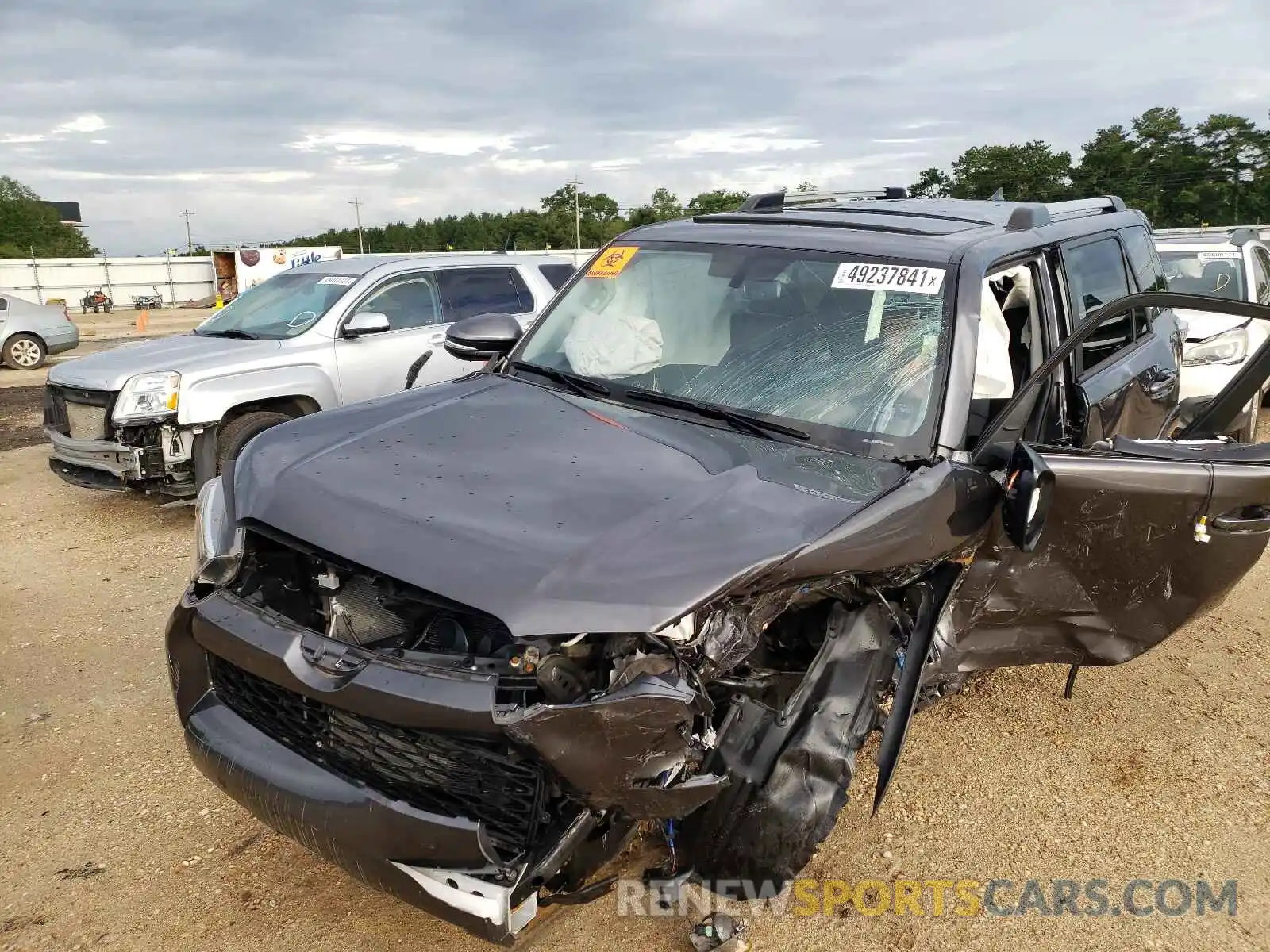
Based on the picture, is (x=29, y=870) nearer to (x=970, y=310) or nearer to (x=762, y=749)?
(x=762, y=749)

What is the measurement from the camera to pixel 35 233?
70.4 metres

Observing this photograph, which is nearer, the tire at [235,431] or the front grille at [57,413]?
the tire at [235,431]

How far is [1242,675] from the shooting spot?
4.25 meters

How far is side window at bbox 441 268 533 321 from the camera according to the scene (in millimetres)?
Answer: 7633

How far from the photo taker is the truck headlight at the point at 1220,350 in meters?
7.37

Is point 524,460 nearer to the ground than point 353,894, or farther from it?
farther from it

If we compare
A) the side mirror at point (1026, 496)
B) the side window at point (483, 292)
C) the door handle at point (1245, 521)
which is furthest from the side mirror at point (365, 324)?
the door handle at point (1245, 521)

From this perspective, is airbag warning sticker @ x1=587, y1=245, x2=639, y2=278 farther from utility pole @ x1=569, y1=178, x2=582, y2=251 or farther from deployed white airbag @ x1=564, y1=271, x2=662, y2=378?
utility pole @ x1=569, y1=178, x2=582, y2=251

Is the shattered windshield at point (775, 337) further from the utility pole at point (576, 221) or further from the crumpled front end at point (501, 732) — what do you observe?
the utility pole at point (576, 221)

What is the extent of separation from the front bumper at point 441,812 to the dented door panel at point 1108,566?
1.26 m

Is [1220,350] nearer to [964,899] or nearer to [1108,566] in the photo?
[1108,566]

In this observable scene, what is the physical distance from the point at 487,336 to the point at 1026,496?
2338 mm

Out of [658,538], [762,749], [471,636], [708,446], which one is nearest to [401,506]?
[471,636]

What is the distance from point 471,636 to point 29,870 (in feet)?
5.81
